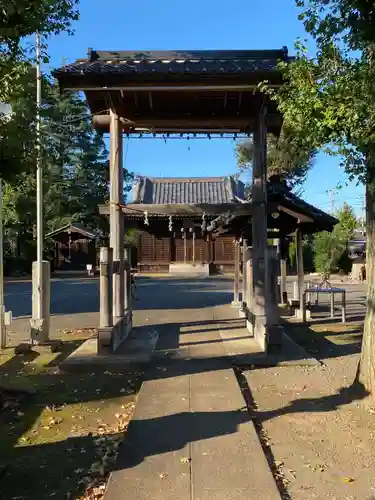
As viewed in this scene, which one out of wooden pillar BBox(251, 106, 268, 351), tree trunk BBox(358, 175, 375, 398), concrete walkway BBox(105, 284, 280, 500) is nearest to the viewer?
concrete walkway BBox(105, 284, 280, 500)

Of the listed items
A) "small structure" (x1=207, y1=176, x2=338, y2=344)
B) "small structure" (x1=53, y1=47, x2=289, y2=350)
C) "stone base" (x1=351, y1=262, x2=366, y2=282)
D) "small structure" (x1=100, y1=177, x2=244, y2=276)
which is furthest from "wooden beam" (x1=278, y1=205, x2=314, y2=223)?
"small structure" (x1=100, y1=177, x2=244, y2=276)

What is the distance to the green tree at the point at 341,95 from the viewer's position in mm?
4879

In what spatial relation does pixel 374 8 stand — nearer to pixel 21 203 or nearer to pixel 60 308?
pixel 60 308

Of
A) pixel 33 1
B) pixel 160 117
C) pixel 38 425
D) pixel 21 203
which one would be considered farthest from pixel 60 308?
pixel 21 203

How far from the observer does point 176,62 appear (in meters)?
9.12

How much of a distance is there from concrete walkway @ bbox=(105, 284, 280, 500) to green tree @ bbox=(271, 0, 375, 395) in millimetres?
1863

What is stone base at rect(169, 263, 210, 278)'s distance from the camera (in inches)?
Answer: 1484

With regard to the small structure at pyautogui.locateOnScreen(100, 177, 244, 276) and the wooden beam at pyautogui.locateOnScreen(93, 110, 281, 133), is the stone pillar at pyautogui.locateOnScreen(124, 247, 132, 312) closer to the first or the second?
the wooden beam at pyautogui.locateOnScreen(93, 110, 281, 133)

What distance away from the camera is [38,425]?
563 cm

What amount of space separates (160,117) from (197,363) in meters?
5.26

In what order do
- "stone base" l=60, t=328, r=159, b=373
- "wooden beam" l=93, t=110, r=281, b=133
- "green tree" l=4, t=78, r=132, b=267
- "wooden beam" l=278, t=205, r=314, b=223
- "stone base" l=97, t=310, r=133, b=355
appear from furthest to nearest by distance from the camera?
"green tree" l=4, t=78, r=132, b=267 < "wooden beam" l=278, t=205, r=314, b=223 < "wooden beam" l=93, t=110, r=281, b=133 < "stone base" l=97, t=310, r=133, b=355 < "stone base" l=60, t=328, r=159, b=373

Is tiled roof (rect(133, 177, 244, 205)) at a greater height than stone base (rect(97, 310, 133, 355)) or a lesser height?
greater

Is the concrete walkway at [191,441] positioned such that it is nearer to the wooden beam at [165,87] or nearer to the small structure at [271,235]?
the small structure at [271,235]

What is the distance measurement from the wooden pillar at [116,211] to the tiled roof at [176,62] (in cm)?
121
